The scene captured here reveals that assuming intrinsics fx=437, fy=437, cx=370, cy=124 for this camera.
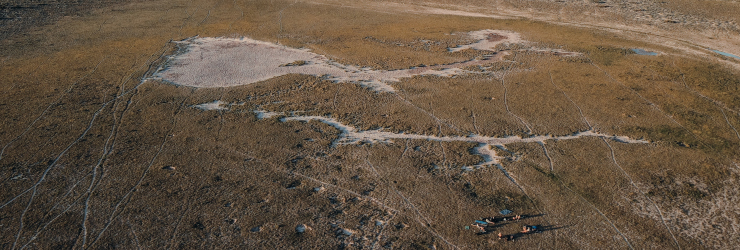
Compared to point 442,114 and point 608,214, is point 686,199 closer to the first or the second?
point 608,214

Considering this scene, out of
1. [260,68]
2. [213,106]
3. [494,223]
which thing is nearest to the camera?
[494,223]

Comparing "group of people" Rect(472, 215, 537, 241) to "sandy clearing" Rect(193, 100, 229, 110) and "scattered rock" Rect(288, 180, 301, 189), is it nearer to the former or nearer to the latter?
"scattered rock" Rect(288, 180, 301, 189)

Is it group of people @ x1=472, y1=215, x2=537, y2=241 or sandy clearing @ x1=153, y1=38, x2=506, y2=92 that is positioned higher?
sandy clearing @ x1=153, y1=38, x2=506, y2=92

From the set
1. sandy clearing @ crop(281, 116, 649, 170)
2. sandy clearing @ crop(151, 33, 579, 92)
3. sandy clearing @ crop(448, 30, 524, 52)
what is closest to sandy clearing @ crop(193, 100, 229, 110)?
sandy clearing @ crop(151, 33, 579, 92)

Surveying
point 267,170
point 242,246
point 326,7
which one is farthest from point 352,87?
point 326,7

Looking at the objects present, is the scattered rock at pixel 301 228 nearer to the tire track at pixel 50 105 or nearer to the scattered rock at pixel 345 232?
the scattered rock at pixel 345 232

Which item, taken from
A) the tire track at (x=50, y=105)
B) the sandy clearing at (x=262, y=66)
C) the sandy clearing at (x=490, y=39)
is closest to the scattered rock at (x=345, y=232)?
the sandy clearing at (x=262, y=66)

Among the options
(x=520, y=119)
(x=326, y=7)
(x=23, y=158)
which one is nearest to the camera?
(x=23, y=158)

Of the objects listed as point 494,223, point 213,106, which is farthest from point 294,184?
point 213,106

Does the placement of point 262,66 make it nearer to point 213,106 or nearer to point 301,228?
point 213,106
